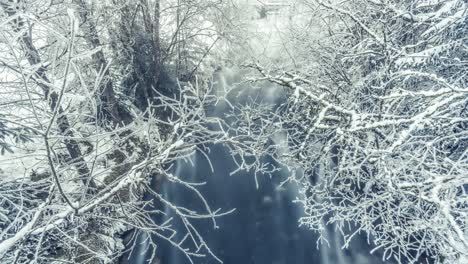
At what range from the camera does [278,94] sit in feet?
54.9

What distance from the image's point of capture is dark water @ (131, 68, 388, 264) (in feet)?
33.0

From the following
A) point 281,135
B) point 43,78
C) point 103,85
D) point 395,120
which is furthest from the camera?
point 281,135

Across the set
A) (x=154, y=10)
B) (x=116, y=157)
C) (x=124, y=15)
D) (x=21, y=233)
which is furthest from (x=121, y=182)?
(x=154, y=10)

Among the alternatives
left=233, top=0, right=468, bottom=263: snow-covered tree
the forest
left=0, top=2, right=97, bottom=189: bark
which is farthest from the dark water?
left=0, top=2, right=97, bottom=189: bark

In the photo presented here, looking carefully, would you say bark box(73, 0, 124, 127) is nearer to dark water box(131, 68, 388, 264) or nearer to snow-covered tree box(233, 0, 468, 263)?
dark water box(131, 68, 388, 264)

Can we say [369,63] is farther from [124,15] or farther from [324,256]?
[124,15]

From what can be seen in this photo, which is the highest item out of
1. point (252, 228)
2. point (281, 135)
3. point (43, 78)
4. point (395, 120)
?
point (43, 78)

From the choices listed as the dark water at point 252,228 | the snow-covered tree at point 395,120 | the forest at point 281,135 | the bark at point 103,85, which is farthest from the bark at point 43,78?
the dark water at point 252,228

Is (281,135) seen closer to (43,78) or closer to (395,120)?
(395,120)

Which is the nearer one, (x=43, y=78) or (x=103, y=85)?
(x=43, y=78)

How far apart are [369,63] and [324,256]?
5.67 m

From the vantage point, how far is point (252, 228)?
10.9 m

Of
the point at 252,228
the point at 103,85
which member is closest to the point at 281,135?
the point at 252,228

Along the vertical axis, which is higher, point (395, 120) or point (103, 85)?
point (103, 85)
